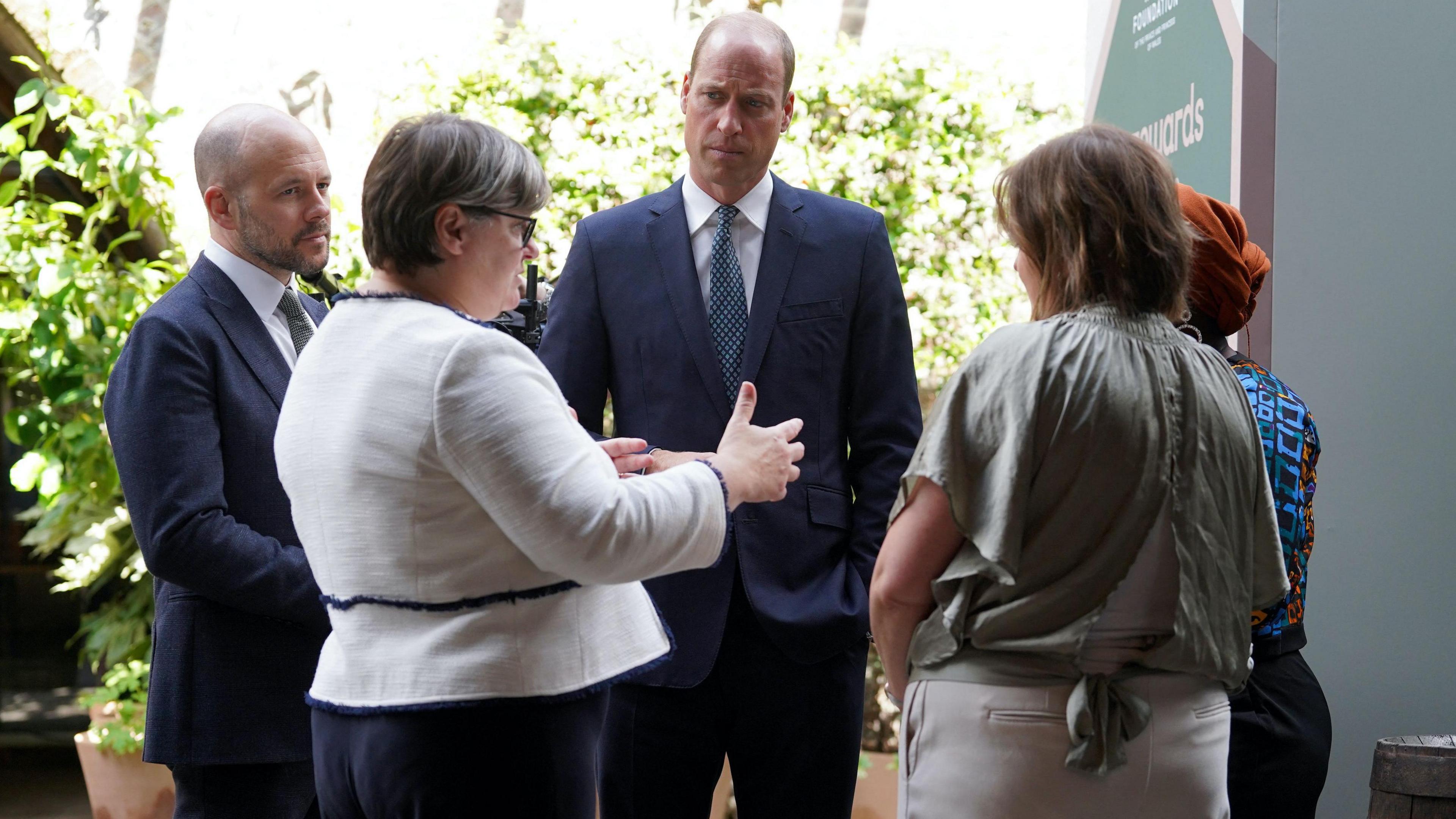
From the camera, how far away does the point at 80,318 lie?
3.92m

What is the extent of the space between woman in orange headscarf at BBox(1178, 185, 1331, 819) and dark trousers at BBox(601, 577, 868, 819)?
2.02 feet

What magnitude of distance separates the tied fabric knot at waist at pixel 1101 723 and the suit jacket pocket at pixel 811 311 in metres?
0.88

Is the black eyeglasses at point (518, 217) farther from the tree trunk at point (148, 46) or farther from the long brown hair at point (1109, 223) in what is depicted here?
the tree trunk at point (148, 46)

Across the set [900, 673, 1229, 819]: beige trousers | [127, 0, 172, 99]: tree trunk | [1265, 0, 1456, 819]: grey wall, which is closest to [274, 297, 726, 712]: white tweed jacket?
[900, 673, 1229, 819]: beige trousers

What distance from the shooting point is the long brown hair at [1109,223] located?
4.90 ft

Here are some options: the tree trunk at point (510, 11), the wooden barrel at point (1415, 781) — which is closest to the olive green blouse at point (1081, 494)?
the wooden barrel at point (1415, 781)

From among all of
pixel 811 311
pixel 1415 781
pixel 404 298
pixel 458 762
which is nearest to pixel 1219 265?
pixel 811 311

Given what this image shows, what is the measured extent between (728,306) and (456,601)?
3.11 feet

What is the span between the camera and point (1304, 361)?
255 cm

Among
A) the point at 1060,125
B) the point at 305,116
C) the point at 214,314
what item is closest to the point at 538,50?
the point at 305,116

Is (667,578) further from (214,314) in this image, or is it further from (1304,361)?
(1304,361)

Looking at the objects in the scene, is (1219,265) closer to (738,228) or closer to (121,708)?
(738,228)

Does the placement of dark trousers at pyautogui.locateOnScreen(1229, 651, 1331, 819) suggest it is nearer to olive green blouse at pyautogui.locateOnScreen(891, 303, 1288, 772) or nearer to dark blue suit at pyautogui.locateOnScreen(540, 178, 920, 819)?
olive green blouse at pyautogui.locateOnScreen(891, 303, 1288, 772)

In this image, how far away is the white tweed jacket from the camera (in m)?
1.31
